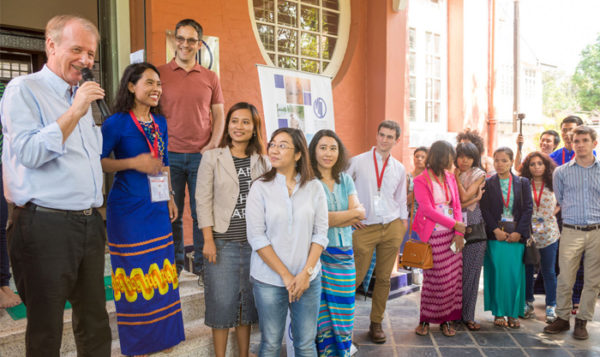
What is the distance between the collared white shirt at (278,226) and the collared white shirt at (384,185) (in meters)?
1.49

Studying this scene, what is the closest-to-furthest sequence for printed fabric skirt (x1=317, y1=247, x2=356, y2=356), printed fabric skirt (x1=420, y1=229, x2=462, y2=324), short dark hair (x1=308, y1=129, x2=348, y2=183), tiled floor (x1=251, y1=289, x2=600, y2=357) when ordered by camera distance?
printed fabric skirt (x1=317, y1=247, x2=356, y2=356) → short dark hair (x1=308, y1=129, x2=348, y2=183) → tiled floor (x1=251, y1=289, x2=600, y2=357) → printed fabric skirt (x1=420, y1=229, x2=462, y2=324)

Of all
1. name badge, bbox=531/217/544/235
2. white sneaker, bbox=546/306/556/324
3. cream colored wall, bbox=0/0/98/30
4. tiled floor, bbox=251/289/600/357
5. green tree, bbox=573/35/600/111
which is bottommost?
tiled floor, bbox=251/289/600/357

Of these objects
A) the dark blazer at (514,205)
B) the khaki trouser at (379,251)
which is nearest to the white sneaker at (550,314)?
the dark blazer at (514,205)

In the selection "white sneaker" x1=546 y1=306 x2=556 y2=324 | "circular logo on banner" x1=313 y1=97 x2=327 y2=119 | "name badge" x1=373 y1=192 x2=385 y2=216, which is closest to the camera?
"name badge" x1=373 y1=192 x2=385 y2=216

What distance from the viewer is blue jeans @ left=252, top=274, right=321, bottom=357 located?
8.13 ft

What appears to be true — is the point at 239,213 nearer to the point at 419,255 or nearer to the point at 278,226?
the point at 278,226

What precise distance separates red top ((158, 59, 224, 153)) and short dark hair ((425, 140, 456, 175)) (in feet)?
6.64

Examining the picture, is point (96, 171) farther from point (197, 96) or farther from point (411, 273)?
point (411, 273)

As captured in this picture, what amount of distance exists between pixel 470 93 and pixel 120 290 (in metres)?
8.27

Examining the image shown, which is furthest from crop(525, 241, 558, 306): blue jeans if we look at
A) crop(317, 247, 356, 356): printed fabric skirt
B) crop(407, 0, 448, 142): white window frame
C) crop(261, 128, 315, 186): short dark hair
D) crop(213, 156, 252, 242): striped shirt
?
crop(407, 0, 448, 142): white window frame

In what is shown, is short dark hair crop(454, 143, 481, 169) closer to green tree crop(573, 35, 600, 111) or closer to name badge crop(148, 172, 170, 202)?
name badge crop(148, 172, 170, 202)

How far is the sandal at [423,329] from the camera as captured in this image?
407cm

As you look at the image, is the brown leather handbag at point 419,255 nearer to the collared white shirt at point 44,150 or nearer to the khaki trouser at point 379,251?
the khaki trouser at point 379,251

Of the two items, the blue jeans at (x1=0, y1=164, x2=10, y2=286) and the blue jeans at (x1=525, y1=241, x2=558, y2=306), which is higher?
the blue jeans at (x1=0, y1=164, x2=10, y2=286)
